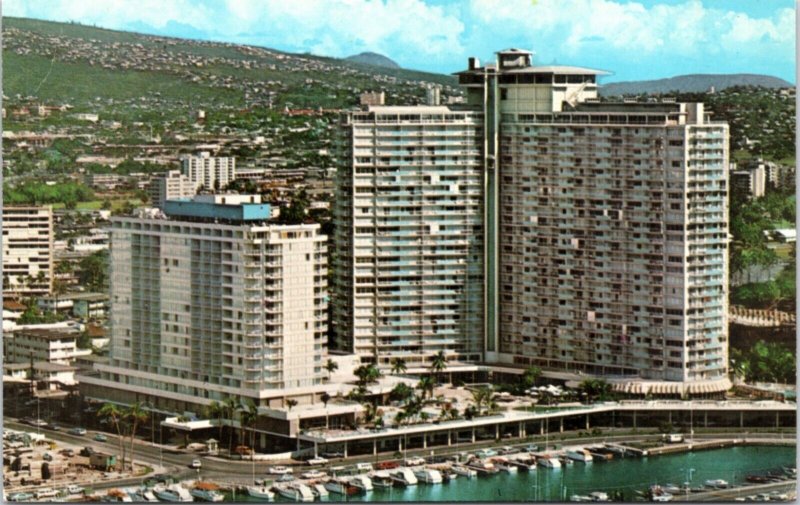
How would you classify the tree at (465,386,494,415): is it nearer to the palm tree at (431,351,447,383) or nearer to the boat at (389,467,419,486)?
the palm tree at (431,351,447,383)

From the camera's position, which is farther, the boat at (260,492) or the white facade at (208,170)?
the white facade at (208,170)

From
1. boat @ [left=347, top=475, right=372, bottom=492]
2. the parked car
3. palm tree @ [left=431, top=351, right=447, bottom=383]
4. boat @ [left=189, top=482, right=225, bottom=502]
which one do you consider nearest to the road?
boat @ [left=347, top=475, right=372, bottom=492]

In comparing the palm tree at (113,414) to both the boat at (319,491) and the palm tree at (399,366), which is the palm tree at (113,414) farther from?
the palm tree at (399,366)

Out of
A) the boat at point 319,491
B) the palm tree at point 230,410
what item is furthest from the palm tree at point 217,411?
the boat at point 319,491

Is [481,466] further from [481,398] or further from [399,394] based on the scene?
[399,394]

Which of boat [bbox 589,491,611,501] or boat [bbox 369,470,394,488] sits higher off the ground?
boat [bbox 369,470,394,488]

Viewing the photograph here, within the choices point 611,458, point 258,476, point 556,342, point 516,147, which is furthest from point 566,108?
point 258,476

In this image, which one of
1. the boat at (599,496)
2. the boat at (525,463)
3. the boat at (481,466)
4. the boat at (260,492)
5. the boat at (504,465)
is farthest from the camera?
the boat at (525,463)
